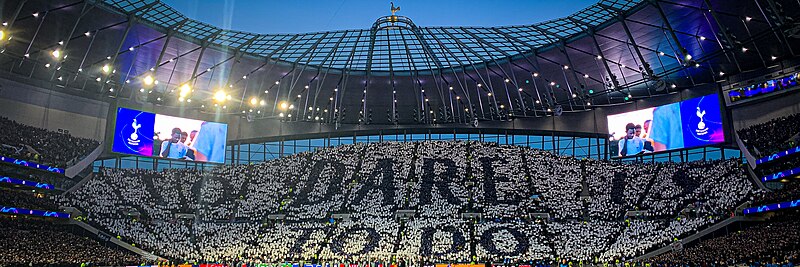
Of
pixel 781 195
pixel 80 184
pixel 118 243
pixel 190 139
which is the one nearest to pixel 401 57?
pixel 190 139

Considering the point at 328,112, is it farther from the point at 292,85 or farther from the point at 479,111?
the point at 479,111

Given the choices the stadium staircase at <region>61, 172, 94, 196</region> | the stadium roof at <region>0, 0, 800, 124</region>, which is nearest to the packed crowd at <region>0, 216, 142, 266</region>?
the stadium staircase at <region>61, 172, 94, 196</region>

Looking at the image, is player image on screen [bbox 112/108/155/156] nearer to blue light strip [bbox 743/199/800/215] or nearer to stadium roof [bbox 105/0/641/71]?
stadium roof [bbox 105/0/641/71]

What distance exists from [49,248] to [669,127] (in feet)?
184

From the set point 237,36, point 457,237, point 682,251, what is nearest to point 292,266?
point 457,237

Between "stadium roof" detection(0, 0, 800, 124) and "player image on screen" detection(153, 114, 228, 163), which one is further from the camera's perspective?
"player image on screen" detection(153, 114, 228, 163)

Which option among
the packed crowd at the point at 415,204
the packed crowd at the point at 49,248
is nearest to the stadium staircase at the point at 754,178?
the packed crowd at the point at 415,204

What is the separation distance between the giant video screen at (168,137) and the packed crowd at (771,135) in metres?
54.2

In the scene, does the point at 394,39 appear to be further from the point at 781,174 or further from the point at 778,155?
the point at 781,174

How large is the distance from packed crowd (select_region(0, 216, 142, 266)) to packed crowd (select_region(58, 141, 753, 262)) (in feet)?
11.6

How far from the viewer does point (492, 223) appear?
53062 millimetres

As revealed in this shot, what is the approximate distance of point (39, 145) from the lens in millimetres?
51281

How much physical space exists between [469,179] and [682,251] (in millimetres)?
23833

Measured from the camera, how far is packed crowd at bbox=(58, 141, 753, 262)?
48.9 metres
